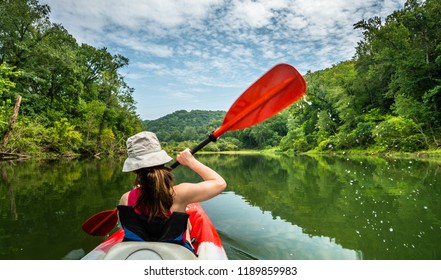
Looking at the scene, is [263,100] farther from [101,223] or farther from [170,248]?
[101,223]

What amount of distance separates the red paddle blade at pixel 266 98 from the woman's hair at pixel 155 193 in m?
1.14

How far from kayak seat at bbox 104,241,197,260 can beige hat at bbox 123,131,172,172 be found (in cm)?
45

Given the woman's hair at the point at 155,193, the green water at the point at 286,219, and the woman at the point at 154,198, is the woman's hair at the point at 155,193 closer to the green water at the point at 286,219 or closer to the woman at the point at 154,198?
the woman at the point at 154,198

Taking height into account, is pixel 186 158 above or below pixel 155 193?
above

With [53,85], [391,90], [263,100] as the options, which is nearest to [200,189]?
[263,100]

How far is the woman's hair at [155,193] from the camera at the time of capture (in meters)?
1.82

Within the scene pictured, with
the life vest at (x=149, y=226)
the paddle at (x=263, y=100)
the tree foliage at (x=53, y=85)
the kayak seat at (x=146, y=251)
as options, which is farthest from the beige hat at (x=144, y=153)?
the tree foliage at (x=53, y=85)

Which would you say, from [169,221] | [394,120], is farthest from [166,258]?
[394,120]

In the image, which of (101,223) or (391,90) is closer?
(101,223)

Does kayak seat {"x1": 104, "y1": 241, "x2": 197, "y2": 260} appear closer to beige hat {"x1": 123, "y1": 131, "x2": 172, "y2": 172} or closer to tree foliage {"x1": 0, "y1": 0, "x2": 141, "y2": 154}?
beige hat {"x1": 123, "y1": 131, "x2": 172, "y2": 172}

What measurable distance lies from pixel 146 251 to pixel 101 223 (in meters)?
1.74

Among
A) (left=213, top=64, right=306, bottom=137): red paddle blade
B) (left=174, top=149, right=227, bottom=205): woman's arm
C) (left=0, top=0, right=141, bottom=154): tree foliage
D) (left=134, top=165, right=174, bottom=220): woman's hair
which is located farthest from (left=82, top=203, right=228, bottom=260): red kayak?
(left=0, top=0, right=141, bottom=154): tree foliage

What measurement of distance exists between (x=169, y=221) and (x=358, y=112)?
26.0m

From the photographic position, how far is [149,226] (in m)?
1.89
